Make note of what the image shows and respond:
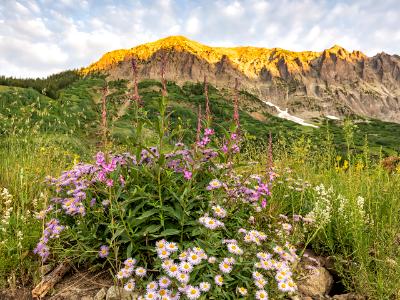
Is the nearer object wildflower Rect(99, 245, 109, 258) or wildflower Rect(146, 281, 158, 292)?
wildflower Rect(146, 281, 158, 292)

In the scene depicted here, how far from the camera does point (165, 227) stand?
3.28 m

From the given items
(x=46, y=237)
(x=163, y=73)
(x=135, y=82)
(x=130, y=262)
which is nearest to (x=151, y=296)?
(x=130, y=262)

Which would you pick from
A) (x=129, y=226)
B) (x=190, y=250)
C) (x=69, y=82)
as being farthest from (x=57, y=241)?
(x=69, y=82)

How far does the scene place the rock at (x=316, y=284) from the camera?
3.69 metres

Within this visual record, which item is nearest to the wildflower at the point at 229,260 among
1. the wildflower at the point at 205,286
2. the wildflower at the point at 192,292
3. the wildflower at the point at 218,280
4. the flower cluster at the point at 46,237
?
the wildflower at the point at 218,280

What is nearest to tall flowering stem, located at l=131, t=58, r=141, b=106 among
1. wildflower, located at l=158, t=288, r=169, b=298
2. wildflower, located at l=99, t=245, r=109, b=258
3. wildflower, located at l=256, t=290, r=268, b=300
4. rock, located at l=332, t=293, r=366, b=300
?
wildflower, located at l=99, t=245, r=109, b=258

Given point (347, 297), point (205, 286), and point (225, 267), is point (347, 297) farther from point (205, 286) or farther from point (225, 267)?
point (205, 286)

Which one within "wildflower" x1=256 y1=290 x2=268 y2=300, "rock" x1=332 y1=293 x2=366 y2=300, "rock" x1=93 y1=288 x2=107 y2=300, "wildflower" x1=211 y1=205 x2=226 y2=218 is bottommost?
"rock" x1=332 y1=293 x2=366 y2=300

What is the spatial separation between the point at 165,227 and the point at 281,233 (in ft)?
4.15

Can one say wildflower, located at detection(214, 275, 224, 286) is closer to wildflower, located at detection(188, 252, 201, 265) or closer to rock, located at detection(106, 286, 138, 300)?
wildflower, located at detection(188, 252, 201, 265)

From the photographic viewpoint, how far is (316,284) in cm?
385

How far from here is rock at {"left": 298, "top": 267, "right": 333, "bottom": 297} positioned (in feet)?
12.1

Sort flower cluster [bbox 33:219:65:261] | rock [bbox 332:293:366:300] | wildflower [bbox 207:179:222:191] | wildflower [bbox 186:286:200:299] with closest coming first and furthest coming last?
wildflower [bbox 186:286:200:299] < wildflower [bbox 207:179:222:191] < flower cluster [bbox 33:219:65:261] < rock [bbox 332:293:366:300]

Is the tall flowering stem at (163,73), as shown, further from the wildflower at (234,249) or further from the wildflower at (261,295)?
the wildflower at (261,295)
